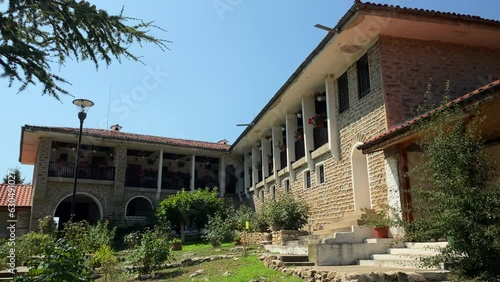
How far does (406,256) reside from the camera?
23.3 feet

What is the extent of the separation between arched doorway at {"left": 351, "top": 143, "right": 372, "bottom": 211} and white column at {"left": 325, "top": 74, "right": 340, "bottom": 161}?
1015mm

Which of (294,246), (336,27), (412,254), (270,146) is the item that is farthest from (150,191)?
(412,254)

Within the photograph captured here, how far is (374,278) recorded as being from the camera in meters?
5.47

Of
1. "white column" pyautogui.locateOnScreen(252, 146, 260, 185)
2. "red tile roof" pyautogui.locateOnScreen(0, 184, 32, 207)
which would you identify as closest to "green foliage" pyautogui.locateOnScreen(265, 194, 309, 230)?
"white column" pyautogui.locateOnScreen(252, 146, 260, 185)

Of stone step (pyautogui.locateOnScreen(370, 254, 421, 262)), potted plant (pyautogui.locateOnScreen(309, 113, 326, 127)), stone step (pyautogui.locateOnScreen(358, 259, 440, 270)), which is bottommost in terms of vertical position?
stone step (pyautogui.locateOnScreen(358, 259, 440, 270))

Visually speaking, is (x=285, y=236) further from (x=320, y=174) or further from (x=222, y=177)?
(x=222, y=177)

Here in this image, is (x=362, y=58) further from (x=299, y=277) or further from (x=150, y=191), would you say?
(x=150, y=191)

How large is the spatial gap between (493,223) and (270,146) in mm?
15601

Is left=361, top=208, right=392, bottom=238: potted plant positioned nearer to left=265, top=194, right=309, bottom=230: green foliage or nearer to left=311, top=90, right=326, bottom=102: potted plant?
left=265, top=194, right=309, bottom=230: green foliage

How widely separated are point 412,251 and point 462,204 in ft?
8.53

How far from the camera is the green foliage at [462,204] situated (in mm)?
4883

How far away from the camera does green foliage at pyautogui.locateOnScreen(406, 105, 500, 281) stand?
488cm

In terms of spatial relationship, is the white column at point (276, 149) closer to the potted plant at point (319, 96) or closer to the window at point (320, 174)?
the window at point (320, 174)

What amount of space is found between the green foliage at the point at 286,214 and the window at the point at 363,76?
3986 millimetres
